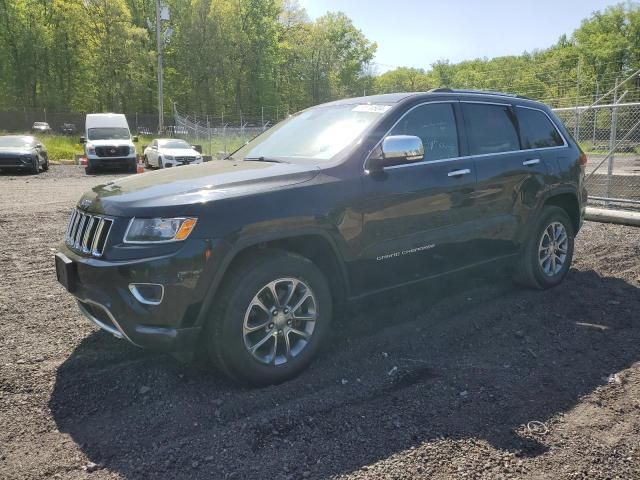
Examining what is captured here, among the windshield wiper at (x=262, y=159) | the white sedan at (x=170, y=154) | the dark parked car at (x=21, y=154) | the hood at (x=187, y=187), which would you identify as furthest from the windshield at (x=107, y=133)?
the hood at (x=187, y=187)

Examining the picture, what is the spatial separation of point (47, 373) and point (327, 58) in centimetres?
7361

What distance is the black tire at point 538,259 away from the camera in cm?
513

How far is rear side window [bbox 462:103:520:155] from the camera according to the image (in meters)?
4.60

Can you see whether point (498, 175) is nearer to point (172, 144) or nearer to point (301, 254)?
point (301, 254)

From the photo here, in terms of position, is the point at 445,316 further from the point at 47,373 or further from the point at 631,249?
the point at 631,249

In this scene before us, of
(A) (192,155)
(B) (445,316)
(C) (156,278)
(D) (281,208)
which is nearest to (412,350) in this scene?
(B) (445,316)

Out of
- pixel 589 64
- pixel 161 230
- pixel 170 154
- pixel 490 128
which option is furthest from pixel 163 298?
pixel 589 64

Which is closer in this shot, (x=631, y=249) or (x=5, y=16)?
(x=631, y=249)

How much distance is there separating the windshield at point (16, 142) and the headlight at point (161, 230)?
1909 cm

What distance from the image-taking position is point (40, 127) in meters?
40.4

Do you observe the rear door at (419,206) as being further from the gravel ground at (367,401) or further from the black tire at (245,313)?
the black tire at (245,313)

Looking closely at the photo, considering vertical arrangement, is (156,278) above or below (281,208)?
below

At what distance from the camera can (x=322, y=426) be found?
2975mm

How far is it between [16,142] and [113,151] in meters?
3.47
